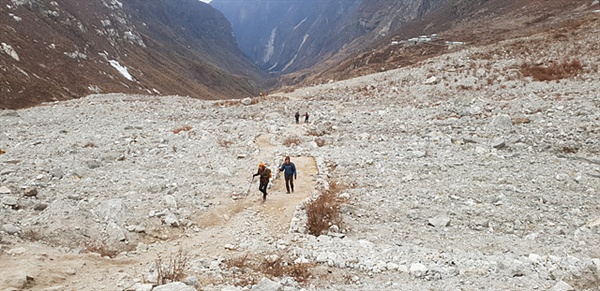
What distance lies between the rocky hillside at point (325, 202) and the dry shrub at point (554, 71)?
1.40 metres

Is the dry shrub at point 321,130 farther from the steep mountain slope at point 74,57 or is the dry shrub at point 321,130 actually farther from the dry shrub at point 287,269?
the steep mountain slope at point 74,57

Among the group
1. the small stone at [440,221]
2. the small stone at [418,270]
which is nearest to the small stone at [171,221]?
the small stone at [418,270]

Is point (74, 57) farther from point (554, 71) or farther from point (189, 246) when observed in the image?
point (554, 71)

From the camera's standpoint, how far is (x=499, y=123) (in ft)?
75.6

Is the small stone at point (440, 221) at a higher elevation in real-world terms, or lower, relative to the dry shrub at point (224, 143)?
lower

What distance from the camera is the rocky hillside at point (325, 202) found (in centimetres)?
916

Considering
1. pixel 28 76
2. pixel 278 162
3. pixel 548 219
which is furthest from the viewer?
pixel 28 76

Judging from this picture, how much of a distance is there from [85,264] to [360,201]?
31.2 ft

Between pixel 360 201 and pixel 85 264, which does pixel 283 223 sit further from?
pixel 85 264

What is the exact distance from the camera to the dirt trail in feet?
27.7

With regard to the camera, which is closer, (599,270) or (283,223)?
(599,270)

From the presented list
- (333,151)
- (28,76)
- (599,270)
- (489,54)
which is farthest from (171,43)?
(599,270)

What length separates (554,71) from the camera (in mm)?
33125

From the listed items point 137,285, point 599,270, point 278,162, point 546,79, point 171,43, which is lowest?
point 599,270
